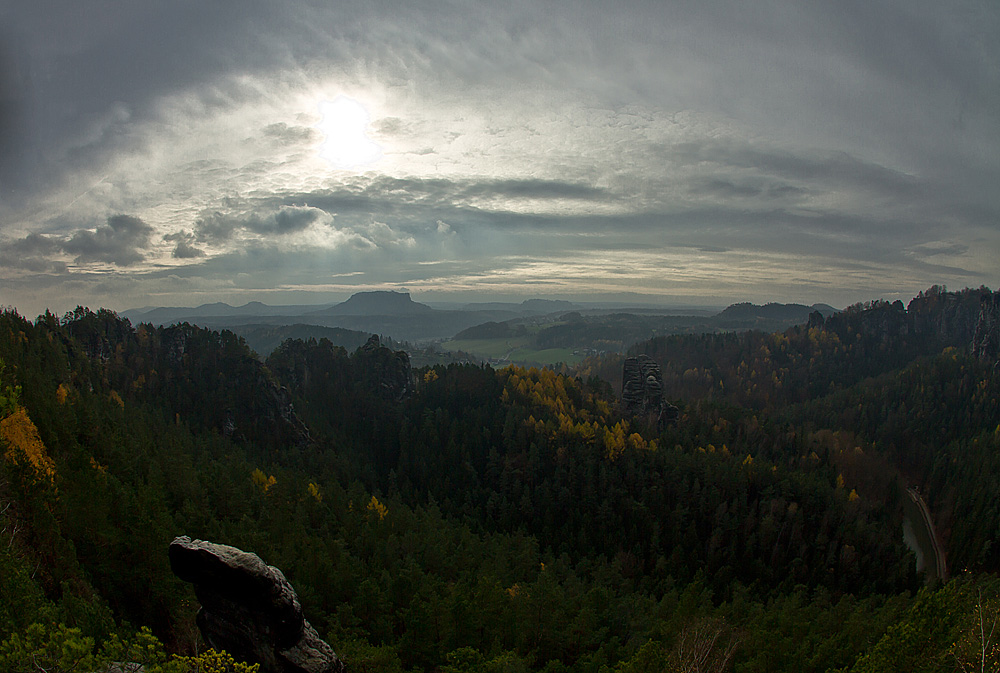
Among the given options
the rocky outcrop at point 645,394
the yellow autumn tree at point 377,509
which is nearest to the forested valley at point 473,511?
the yellow autumn tree at point 377,509

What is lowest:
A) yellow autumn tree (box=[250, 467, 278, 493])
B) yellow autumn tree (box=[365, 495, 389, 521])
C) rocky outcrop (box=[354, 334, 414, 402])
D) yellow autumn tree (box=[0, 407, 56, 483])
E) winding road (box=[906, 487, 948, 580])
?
winding road (box=[906, 487, 948, 580])

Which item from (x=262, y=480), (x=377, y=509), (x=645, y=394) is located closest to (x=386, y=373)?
(x=262, y=480)

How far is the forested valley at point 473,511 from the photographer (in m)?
33.8

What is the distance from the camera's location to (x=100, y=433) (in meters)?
57.4

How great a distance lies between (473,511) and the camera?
100625 millimetres

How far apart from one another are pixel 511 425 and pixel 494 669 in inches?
3645

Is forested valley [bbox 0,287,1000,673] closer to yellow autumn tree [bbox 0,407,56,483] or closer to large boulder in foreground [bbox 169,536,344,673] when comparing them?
yellow autumn tree [bbox 0,407,56,483]

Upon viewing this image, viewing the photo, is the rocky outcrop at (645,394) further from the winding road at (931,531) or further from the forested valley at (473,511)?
the winding road at (931,531)

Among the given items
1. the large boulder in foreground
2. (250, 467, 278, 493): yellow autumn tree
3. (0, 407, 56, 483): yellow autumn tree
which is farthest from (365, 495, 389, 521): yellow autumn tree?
the large boulder in foreground

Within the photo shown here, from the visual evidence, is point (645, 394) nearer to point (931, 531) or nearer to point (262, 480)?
point (931, 531)

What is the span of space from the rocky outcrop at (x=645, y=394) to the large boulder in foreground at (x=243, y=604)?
12794 cm

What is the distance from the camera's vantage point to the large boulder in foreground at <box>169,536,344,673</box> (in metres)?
25.4

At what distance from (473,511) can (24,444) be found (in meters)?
73.4

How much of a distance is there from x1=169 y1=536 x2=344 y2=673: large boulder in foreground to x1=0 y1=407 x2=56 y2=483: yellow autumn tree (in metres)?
20.4
